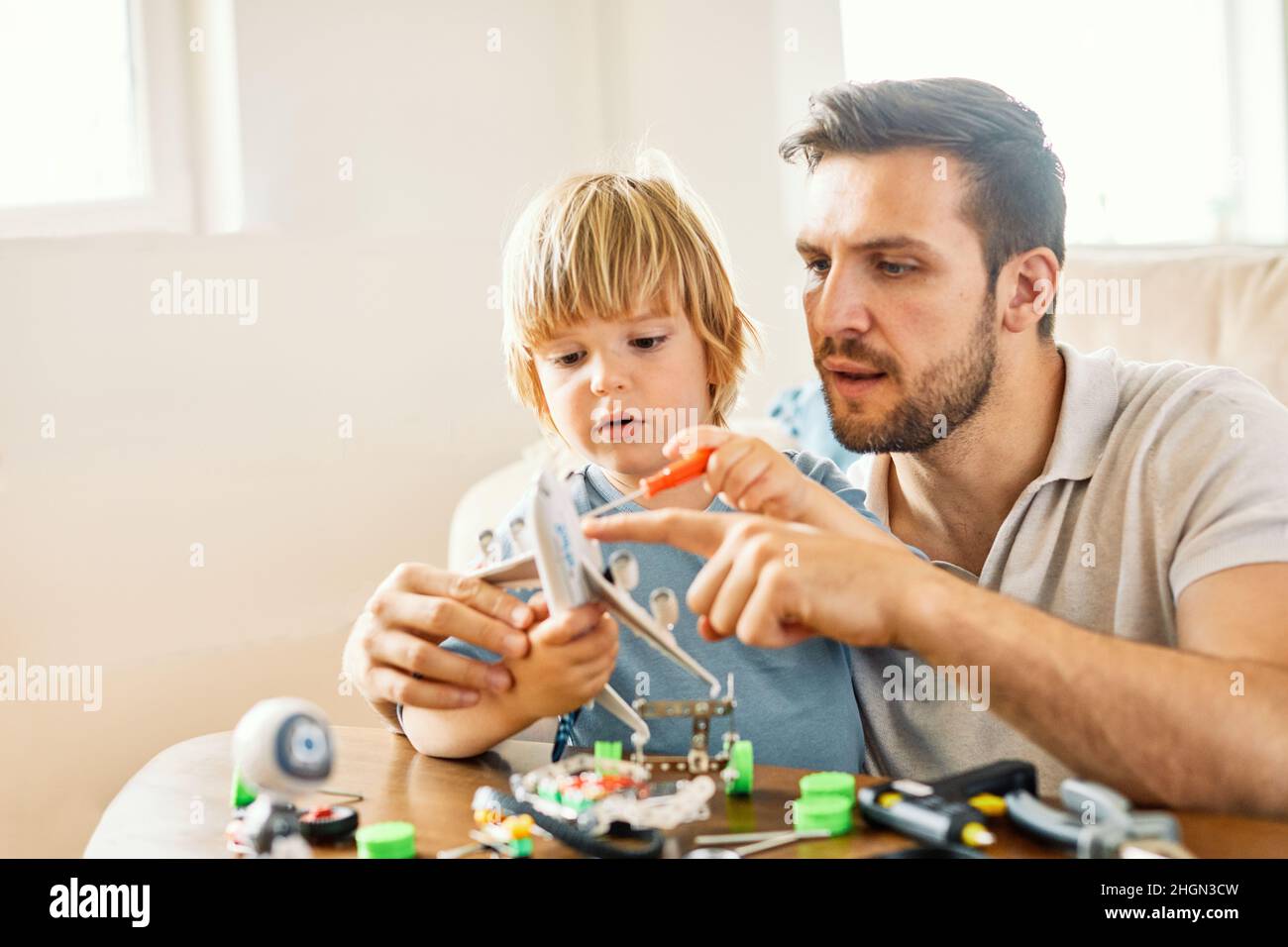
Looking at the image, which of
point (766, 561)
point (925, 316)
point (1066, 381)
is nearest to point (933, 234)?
point (925, 316)

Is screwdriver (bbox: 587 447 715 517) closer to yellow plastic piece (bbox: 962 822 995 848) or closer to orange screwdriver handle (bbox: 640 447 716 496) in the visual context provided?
orange screwdriver handle (bbox: 640 447 716 496)

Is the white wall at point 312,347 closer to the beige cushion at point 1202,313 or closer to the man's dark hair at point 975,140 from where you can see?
the beige cushion at point 1202,313

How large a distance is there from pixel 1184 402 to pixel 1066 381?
0.51 ft

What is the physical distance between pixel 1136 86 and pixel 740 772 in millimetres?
2536

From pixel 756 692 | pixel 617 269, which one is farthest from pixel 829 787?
pixel 617 269

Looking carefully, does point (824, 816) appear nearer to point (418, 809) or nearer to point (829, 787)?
point (829, 787)

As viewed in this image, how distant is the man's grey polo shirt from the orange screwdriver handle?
32cm

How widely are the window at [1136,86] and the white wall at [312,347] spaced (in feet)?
0.82

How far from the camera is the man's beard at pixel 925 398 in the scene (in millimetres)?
1444

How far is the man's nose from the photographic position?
4.68 feet

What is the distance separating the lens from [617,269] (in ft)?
4.33

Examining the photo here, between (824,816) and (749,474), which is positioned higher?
(749,474)
